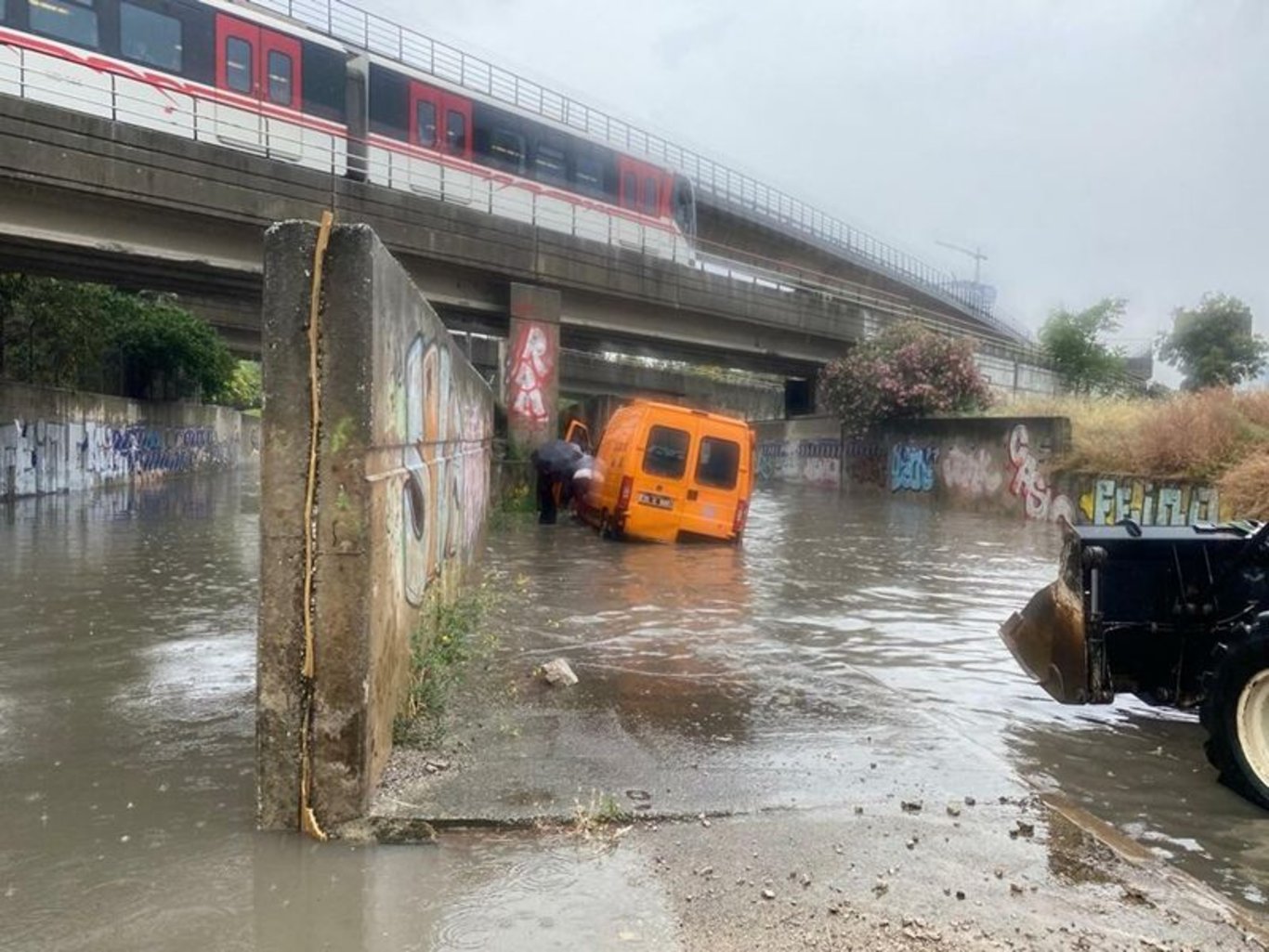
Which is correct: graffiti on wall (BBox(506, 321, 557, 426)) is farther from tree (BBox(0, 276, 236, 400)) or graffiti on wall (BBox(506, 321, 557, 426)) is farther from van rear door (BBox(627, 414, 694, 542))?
tree (BBox(0, 276, 236, 400))

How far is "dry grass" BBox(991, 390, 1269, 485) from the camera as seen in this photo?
17203mm

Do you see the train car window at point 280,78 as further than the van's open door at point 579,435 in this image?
No

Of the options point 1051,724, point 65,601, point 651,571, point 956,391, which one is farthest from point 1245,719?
point 956,391

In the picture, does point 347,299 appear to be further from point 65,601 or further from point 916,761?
point 65,601

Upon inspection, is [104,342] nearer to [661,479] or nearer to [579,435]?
[579,435]

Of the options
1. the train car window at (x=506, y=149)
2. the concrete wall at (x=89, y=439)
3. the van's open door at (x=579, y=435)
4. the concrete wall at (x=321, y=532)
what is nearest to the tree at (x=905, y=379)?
the van's open door at (x=579, y=435)

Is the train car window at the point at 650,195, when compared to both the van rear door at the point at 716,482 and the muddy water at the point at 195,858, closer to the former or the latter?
the van rear door at the point at 716,482

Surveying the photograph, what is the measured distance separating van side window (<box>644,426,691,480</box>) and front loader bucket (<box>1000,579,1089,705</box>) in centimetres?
824

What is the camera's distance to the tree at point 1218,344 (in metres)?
35.7

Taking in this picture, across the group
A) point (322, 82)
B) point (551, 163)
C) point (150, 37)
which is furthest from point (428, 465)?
point (551, 163)

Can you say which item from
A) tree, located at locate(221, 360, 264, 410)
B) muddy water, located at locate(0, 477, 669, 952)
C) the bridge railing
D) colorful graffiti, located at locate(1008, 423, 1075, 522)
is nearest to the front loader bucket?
muddy water, located at locate(0, 477, 669, 952)

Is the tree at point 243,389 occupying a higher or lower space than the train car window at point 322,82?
lower

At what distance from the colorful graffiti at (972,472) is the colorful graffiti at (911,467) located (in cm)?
64

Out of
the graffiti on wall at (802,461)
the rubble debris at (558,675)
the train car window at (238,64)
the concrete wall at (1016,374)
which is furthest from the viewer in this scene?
the concrete wall at (1016,374)
